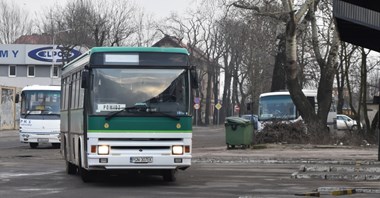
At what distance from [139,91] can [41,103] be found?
760 inches

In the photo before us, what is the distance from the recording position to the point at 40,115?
33.2 meters

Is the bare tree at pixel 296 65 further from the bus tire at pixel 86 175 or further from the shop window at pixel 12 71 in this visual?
the shop window at pixel 12 71

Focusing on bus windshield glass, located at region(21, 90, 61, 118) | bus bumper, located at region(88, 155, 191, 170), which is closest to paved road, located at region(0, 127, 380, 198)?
bus bumper, located at region(88, 155, 191, 170)

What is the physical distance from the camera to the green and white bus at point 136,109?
48.5 ft

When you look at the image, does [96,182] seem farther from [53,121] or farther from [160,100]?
[53,121]

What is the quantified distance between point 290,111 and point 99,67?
25.5 meters

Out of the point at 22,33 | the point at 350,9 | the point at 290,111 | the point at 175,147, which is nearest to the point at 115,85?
the point at 175,147

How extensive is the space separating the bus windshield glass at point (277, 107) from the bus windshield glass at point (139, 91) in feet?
78.9

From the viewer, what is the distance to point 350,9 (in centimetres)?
1955

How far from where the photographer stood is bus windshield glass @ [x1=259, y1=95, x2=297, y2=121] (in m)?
39.2

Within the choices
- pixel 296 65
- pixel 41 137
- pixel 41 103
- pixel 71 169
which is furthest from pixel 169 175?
pixel 296 65

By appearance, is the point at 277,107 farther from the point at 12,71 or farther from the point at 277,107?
the point at 12,71

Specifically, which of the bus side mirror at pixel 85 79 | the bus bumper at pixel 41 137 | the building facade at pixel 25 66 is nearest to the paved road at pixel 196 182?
the bus side mirror at pixel 85 79

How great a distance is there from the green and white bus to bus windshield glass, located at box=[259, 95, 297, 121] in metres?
24.0
